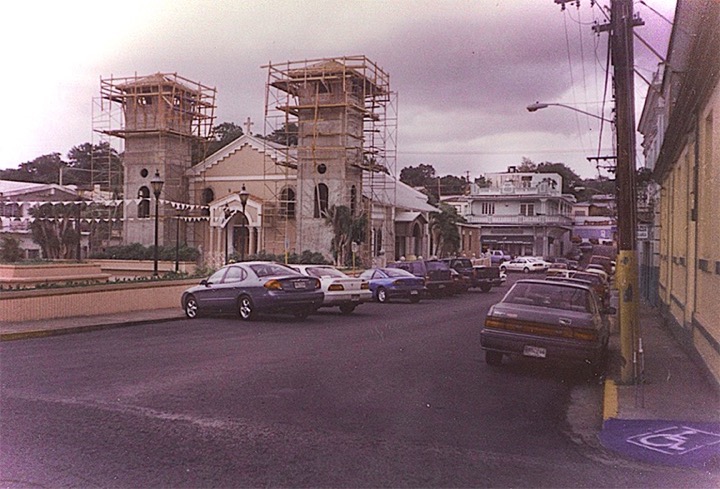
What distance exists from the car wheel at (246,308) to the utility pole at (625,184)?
9.62 metres

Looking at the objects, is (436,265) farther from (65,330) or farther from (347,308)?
(65,330)

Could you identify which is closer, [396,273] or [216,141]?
[396,273]

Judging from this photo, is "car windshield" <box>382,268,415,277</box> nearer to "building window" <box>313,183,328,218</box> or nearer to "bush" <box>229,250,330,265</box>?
"bush" <box>229,250,330,265</box>

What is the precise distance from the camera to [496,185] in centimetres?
6259

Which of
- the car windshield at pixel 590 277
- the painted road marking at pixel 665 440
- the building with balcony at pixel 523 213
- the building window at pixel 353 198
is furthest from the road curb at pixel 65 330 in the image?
the building with balcony at pixel 523 213

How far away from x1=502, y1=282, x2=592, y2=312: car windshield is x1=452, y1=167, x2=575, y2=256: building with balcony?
44.8 meters

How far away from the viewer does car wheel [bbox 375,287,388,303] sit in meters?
26.9

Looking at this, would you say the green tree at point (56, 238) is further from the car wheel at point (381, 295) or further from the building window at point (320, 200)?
the building window at point (320, 200)

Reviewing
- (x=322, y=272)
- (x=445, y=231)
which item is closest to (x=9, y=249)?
(x=322, y=272)

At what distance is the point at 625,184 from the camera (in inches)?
451

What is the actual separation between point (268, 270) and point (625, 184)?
32.6 feet

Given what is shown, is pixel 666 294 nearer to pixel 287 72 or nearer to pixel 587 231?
pixel 287 72

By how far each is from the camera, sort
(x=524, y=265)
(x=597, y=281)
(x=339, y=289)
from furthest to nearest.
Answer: (x=524, y=265) → (x=597, y=281) → (x=339, y=289)

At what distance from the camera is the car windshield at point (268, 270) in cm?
1882
